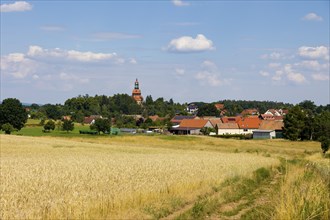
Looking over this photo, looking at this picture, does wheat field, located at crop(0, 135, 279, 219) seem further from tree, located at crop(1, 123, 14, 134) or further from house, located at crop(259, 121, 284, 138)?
house, located at crop(259, 121, 284, 138)

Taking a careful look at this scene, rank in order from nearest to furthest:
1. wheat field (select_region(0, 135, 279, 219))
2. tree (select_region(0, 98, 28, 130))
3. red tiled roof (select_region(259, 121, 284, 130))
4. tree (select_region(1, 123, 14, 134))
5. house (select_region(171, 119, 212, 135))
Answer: wheat field (select_region(0, 135, 279, 219)) < tree (select_region(1, 123, 14, 134)) < tree (select_region(0, 98, 28, 130)) < red tiled roof (select_region(259, 121, 284, 130)) < house (select_region(171, 119, 212, 135))

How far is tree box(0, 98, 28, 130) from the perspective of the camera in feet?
307

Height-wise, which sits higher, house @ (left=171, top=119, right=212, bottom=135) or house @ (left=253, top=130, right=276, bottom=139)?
house @ (left=171, top=119, right=212, bottom=135)

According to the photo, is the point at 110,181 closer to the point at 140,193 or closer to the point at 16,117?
the point at 140,193

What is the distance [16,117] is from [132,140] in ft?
99.4

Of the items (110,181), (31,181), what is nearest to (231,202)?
(110,181)

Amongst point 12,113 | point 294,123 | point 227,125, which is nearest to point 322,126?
point 294,123

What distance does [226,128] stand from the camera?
399 feet

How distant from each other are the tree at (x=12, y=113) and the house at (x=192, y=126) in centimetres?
4541

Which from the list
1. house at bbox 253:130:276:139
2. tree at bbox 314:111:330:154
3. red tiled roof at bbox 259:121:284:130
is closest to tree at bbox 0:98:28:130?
house at bbox 253:130:276:139

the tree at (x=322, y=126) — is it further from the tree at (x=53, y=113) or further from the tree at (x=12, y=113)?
the tree at (x=53, y=113)

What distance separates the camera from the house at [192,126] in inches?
4978

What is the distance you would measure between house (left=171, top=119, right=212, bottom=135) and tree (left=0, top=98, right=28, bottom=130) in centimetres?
4541

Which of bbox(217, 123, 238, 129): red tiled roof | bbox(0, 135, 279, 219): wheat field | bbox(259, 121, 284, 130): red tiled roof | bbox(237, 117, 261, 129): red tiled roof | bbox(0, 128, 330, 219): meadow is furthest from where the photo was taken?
bbox(237, 117, 261, 129): red tiled roof
